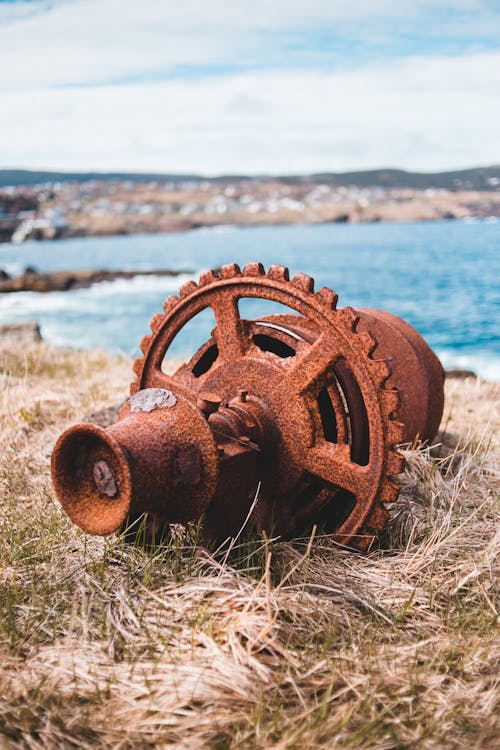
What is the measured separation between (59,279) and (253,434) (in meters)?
35.6

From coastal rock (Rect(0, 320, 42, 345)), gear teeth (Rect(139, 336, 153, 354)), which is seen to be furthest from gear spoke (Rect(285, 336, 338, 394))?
coastal rock (Rect(0, 320, 42, 345))

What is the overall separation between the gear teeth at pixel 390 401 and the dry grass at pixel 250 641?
1.97 feet

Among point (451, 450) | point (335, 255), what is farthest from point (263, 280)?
point (335, 255)

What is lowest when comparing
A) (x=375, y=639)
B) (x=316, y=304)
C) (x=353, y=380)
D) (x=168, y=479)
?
(x=375, y=639)

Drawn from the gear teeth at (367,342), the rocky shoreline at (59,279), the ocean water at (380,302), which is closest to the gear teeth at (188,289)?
the gear teeth at (367,342)

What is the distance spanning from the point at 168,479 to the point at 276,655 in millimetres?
730

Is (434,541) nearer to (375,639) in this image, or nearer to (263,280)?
(375,639)

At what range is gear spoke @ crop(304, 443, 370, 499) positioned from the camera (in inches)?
122

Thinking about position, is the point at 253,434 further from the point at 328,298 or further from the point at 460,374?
the point at 460,374

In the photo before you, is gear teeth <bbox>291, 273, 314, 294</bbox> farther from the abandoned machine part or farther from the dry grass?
the dry grass

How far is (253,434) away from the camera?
3113mm

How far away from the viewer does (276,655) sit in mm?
2461

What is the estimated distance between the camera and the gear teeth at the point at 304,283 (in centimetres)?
317

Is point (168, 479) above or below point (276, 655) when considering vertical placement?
above
